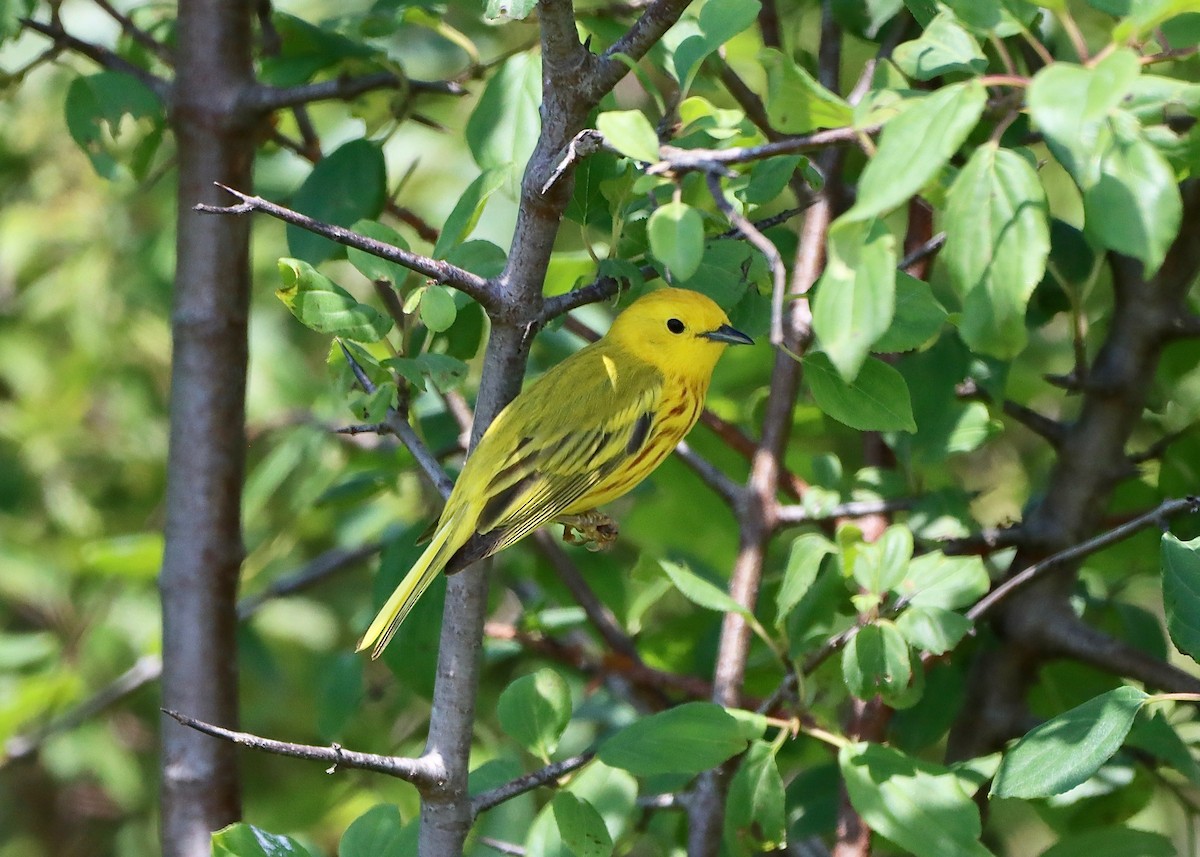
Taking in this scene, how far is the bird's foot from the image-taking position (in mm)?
2195

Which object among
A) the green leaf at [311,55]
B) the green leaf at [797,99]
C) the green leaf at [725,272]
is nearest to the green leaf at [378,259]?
the green leaf at [725,272]

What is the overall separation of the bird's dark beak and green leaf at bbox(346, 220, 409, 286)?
0.80m

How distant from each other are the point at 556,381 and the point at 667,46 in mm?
514

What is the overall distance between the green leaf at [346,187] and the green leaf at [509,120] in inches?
8.8

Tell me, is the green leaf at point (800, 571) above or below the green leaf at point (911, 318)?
below

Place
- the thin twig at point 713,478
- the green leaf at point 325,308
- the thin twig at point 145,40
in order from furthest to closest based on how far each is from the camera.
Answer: the thin twig at point 145,40 → the thin twig at point 713,478 → the green leaf at point 325,308

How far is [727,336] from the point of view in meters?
2.19

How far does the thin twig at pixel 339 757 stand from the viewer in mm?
1179

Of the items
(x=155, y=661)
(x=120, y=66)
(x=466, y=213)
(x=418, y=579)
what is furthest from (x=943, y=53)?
(x=155, y=661)

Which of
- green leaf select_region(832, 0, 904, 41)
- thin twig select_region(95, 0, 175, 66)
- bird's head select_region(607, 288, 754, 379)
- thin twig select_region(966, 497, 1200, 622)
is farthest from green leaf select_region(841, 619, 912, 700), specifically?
thin twig select_region(95, 0, 175, 66)

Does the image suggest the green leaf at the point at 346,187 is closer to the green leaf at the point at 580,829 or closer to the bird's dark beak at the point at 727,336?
the bird's dark beak at the point at 727,336

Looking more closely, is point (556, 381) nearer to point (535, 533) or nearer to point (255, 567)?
point (535, 533)

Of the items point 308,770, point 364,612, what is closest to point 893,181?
point 364,612

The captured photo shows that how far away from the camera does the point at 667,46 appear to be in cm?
173
